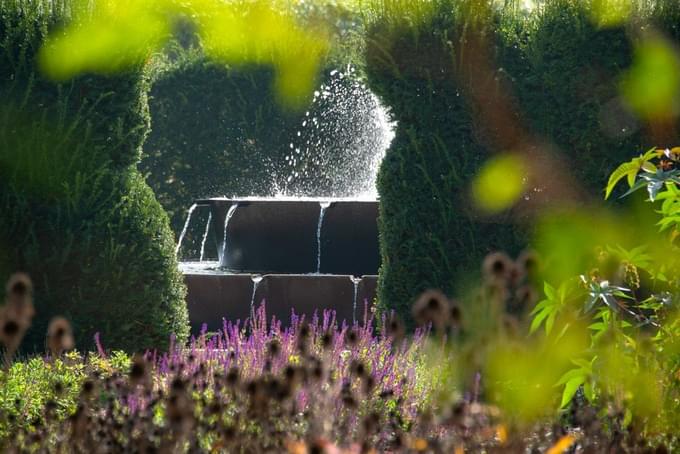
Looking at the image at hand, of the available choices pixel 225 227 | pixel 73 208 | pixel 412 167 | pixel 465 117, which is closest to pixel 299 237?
pixel 225 227

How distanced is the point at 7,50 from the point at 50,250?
1497 millimetres

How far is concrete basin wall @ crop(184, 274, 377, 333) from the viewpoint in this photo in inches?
423

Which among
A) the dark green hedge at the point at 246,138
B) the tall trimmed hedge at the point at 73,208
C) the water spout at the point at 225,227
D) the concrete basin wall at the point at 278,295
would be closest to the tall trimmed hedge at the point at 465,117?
the concrete basin wall at the point at 278,295

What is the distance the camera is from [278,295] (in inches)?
427

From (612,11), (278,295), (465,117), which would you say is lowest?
(278,295)

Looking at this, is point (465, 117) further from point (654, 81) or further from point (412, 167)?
point (654, 81)

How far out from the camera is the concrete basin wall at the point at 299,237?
12.0 meters

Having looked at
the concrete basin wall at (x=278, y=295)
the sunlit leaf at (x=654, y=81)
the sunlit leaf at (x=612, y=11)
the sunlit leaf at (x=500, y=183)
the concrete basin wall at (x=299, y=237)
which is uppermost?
the sunlit leaf at (x=612, y=11)

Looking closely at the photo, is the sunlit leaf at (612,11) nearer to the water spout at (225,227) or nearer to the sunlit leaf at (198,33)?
the sunlit leaf at (198,33)

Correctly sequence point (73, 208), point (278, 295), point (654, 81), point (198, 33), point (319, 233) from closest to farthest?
point (73, 208)
point (654, 81)
point (278, 295)
point (319, 233)
point (198, 33)

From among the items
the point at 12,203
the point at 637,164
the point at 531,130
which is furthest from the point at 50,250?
the point at 637,164

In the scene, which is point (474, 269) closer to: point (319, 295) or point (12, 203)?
point (319, 295)

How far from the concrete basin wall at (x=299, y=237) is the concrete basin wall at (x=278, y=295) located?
3.90 ft

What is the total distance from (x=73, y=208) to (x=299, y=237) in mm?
4246
